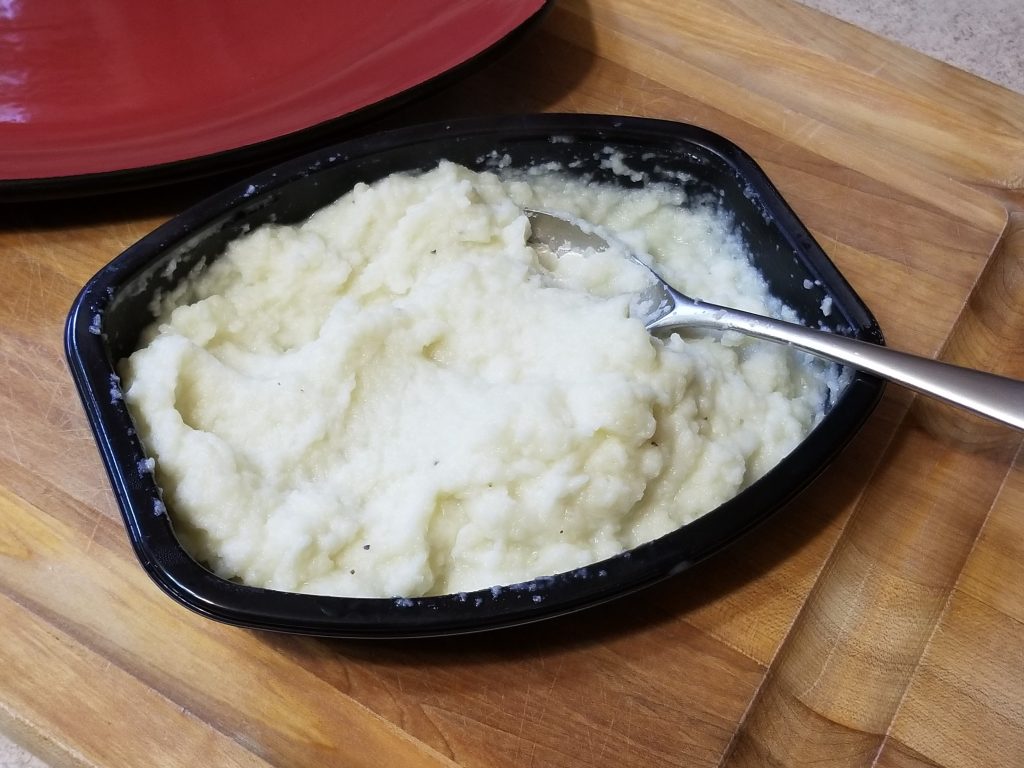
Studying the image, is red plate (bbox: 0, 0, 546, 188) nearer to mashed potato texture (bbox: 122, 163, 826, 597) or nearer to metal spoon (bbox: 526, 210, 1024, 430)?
mashed potato texture (bbox: 122, 163, 826, 597)

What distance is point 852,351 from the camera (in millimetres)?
1134

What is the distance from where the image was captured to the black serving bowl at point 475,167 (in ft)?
3.21

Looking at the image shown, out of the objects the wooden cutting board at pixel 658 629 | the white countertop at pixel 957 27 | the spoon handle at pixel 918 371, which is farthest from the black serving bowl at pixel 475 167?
the white countertop at pixel 957 27

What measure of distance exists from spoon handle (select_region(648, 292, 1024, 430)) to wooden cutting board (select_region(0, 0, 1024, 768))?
224mm

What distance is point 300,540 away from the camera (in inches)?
40.6

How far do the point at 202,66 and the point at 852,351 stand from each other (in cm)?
107

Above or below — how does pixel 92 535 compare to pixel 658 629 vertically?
above

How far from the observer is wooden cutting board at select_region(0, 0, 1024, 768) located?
3.58ft

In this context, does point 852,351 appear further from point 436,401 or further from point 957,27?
point 957,27

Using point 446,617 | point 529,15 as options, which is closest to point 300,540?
point 446,617

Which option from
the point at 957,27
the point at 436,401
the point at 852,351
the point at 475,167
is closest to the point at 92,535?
the point at 436,401

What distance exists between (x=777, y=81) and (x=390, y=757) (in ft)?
4.09

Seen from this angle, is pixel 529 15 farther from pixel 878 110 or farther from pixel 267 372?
pixel 267 372

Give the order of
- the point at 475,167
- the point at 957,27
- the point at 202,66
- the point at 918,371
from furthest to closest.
A: the point at 957,27
the point at 202,66
the point at 475,167
the point at 918,371
